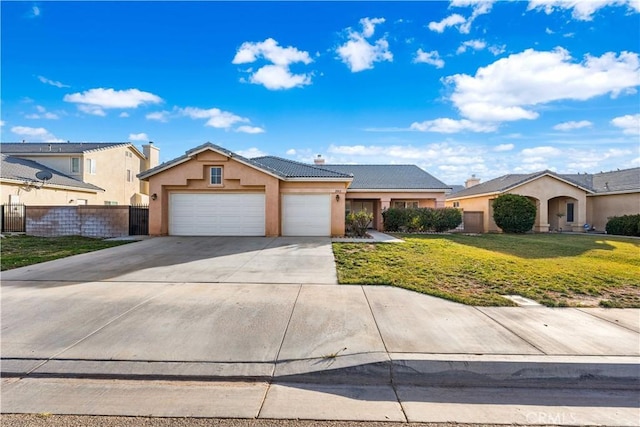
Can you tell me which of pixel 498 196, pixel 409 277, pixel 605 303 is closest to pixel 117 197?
pixel 409 277

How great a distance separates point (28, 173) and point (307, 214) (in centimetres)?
1893

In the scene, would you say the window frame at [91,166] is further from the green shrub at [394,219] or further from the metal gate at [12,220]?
the green shrub at [394,219]

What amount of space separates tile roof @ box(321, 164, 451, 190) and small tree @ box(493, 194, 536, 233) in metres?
4.05

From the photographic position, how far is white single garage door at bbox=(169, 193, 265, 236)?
15930 mm

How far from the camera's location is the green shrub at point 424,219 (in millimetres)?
20000

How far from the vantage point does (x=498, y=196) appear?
71.2ft

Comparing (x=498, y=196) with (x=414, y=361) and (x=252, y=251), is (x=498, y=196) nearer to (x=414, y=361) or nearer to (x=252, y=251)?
(x=252, y=251)

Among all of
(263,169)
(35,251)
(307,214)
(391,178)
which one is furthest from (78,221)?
(391,178)

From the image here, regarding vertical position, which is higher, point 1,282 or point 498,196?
point 498,196

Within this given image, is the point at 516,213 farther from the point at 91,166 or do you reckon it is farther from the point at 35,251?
the point at 91,166

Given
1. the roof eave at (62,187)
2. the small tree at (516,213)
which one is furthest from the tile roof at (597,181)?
the roof eave at (62,187)

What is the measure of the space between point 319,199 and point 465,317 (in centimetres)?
1166

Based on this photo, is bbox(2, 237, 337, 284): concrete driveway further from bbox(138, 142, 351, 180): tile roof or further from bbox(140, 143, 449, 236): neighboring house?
bbox(138, 142, 351, 180): tile roof

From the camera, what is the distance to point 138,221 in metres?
17.1
